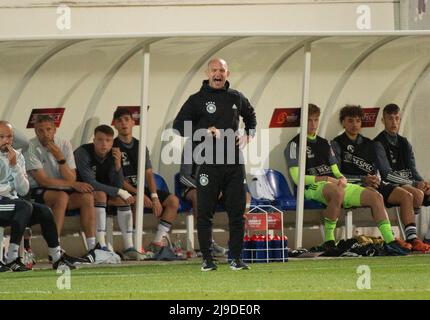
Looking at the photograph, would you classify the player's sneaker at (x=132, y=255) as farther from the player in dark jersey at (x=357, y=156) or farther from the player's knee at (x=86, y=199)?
the player in dark jersey at (x=357, y=156)

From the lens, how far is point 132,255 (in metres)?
13.7

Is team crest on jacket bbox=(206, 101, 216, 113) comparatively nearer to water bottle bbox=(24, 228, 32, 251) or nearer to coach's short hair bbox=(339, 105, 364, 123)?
water bottle bbox=(24, 228, 32, 251)

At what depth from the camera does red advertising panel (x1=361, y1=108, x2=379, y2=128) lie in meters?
15.3

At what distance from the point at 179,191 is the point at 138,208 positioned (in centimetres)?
98

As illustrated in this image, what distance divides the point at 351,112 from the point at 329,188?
1127mm

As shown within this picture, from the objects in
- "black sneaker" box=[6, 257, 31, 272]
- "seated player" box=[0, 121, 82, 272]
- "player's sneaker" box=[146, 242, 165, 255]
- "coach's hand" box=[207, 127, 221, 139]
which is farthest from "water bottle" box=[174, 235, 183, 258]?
"coach's hand" box=[207, 127, 221, 139]

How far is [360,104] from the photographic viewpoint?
15.4 m

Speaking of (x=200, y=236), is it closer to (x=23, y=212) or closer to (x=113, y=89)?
(x=23, y=212)

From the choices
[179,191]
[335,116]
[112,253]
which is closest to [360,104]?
[335,116]

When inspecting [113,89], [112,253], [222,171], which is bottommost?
[112,253]

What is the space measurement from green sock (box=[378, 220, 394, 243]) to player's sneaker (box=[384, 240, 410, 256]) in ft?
0.23

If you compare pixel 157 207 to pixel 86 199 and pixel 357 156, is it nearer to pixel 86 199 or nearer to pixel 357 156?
pixel 86 199

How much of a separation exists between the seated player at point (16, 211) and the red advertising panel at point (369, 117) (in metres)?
4.47

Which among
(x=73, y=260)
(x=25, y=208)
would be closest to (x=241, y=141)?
(x=25, y=208)
